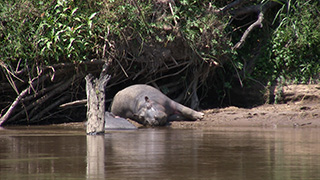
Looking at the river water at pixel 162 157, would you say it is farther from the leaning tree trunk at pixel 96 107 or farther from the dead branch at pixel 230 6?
the dead branch at pixel 230 6

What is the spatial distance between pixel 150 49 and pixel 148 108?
4.23 feet

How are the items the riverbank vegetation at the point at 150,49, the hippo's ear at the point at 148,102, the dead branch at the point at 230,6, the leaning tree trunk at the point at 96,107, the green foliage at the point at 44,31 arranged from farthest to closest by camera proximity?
the dead branch at the point at 230,6
the hippo's ear at the point at 148,102
the riverbank vegetation at the point at 150,49
the green foliage at the point at 44,31
the leaning tree trunk at the point at 96,107

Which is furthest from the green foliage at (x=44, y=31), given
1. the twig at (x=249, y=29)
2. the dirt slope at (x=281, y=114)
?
the twig at (x=249, y=29)

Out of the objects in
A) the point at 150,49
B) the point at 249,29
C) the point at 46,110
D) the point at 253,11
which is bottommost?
the point at 46,110

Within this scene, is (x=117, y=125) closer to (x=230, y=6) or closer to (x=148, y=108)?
(x=148, y=108)

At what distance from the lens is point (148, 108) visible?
31.4ft

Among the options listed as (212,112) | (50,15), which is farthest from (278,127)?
(50,15)

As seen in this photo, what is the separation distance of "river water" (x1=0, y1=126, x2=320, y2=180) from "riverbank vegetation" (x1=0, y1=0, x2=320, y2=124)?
2674 mm

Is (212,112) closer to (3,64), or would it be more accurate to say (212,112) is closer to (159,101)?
(159,101)

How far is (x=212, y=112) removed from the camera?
10297 millimetres

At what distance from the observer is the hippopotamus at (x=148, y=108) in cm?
952

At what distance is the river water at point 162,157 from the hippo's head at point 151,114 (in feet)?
7.06

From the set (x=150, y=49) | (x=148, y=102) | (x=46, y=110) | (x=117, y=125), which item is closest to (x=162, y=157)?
(x=117, y=125)

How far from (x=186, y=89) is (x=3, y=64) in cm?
377
